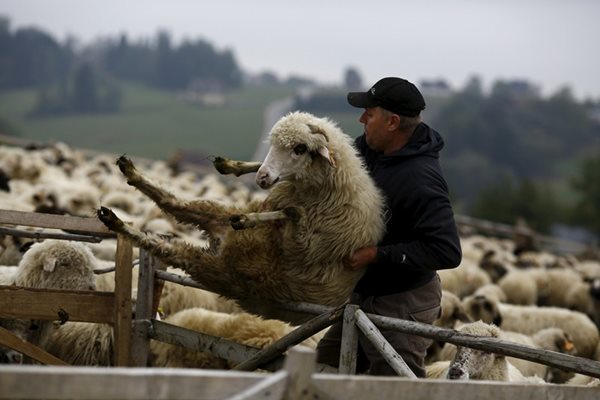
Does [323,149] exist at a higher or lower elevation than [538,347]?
higher

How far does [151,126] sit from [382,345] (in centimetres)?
12608

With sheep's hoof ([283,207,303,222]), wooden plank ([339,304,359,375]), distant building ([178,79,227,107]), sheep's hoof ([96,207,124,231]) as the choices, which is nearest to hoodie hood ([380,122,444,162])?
sheep's hoof ([283,207,303,222])

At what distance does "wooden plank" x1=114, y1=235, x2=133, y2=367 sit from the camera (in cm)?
600

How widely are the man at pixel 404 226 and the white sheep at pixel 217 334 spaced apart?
194 cm

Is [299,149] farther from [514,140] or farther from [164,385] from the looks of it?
[514,140]

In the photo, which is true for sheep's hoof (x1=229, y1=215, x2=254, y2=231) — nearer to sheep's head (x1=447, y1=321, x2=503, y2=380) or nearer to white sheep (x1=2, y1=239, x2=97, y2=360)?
sheep's head (x1=447, y1=321, x2=503, y2=380)

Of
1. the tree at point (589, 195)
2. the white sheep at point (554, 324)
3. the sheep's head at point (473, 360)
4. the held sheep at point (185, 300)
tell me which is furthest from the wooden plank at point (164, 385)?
the tree at point (589, 195)

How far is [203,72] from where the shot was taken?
188 meters

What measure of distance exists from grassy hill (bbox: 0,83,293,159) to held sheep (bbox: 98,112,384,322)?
9912 cm

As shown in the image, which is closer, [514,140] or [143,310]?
[143,310]

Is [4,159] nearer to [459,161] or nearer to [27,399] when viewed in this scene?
[27,399]

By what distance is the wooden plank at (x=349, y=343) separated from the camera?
4.73 meters

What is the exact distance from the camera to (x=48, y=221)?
5914 millimetres

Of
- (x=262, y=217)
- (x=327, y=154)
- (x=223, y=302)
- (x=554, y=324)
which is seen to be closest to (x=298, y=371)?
(x=262, y=217)
